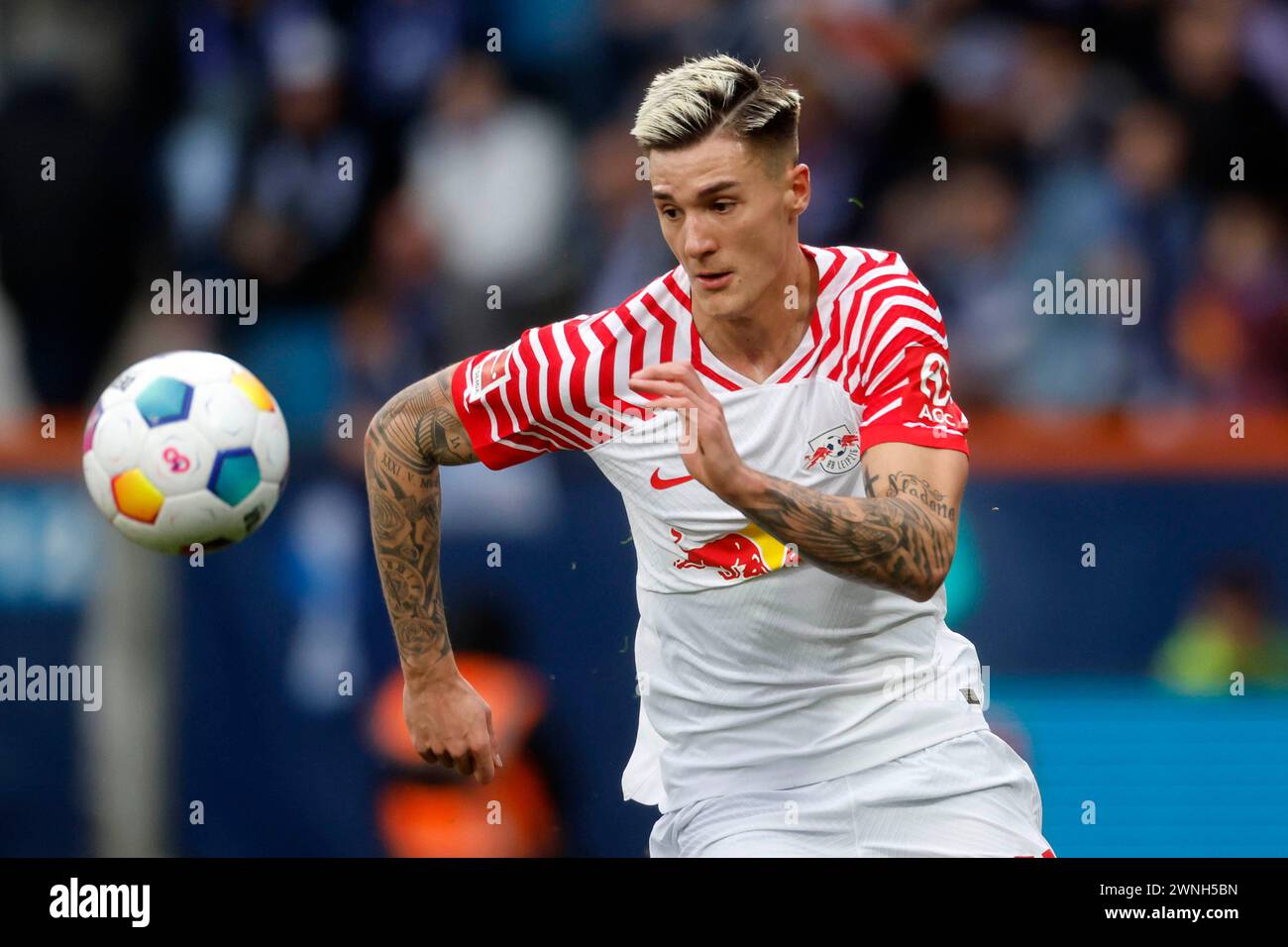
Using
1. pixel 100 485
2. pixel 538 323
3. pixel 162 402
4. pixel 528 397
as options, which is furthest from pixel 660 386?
pixel 538 323

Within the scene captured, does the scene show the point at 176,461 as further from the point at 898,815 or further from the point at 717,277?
the point at 898,815

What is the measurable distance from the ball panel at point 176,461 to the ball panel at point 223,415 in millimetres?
42

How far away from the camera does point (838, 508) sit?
3703mm

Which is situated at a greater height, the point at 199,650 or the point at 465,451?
the point at 465,451

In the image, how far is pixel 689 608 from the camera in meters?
4.30

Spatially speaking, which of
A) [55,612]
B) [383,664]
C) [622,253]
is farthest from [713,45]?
[55,612]

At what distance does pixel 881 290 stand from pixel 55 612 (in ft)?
11.3

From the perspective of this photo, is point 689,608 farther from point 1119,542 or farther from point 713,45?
point 713,45

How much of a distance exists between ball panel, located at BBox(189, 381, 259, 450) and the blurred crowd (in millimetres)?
2300

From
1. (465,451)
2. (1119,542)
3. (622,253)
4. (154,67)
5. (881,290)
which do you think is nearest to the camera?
(881,290)

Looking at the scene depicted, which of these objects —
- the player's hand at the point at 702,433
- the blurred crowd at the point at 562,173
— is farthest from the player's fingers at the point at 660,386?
the blurred crowd at the point at 562,173

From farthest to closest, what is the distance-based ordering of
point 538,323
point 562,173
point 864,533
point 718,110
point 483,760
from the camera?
1. point 562,173
2. point 538,323
3. point 483,760
4. point 718,110
5. point 864,533

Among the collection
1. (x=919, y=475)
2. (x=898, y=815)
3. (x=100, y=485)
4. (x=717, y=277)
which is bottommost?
(x=898, y=815)

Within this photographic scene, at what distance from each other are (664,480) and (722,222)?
610 millimetres
